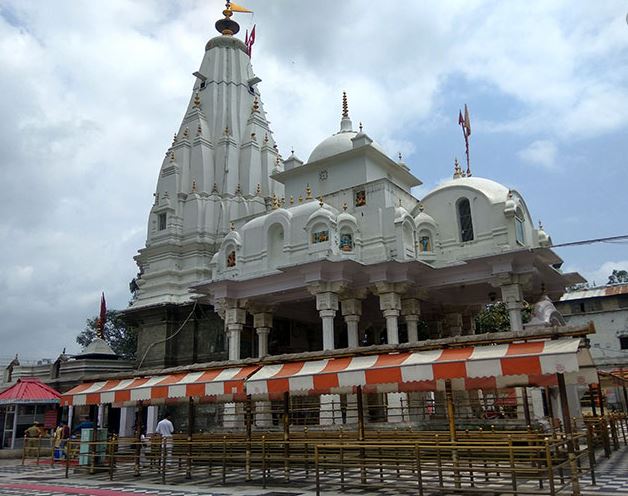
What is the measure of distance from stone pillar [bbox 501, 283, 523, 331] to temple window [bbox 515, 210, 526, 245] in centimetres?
165

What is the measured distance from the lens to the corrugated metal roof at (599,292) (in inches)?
1740

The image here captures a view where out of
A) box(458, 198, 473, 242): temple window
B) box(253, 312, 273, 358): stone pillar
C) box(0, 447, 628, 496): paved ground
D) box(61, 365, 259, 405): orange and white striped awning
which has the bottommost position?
box(0, 447, 628, 496): paved ground

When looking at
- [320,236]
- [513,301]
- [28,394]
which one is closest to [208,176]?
[320,236]

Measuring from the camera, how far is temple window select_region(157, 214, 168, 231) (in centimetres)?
3044

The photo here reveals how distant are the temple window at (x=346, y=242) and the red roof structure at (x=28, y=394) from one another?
→ 44.3 feet

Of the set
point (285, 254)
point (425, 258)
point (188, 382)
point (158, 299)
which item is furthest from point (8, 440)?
point (425, 258)

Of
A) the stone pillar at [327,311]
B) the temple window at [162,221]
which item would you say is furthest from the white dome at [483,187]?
the temple window at [162,221]

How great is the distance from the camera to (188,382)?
44.8ft

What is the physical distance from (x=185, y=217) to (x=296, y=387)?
20333 mm

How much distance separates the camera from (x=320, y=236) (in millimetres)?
21141

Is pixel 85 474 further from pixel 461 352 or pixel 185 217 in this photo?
pixel 185 217

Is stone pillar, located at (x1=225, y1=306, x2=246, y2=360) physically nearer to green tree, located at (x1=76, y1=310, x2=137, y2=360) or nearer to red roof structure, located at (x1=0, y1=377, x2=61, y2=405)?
red roof structure, located at (x1=0, y1=377, x2=61, y2=405)

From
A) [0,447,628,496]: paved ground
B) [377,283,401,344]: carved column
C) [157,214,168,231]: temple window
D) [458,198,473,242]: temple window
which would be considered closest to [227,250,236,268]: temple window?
[377,283,401,344]: carved column

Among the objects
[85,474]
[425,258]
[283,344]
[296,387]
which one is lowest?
[85,474]
